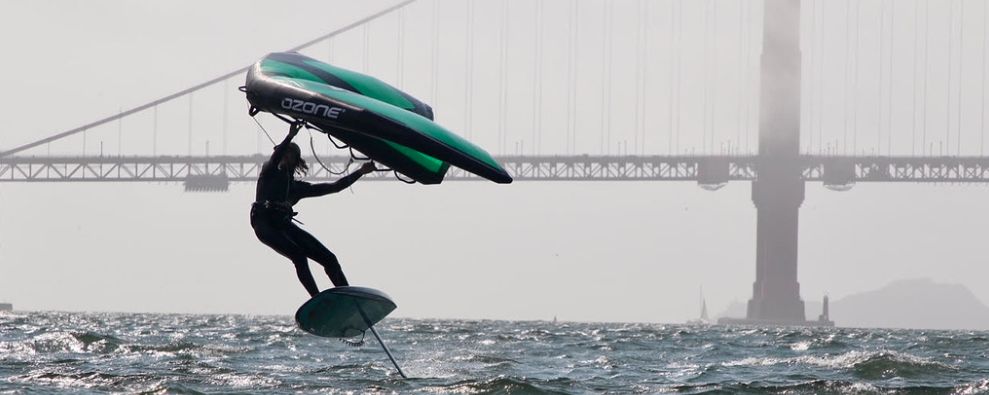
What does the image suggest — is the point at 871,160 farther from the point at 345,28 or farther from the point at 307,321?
the point at 307,321

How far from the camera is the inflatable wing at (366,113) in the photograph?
10609 mm

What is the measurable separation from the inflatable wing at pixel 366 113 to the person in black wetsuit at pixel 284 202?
279 millimetres

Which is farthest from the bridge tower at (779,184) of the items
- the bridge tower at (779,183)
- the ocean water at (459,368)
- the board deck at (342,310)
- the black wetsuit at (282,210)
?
the black wetsuit at (282,210)

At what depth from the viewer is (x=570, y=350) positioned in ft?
70.7

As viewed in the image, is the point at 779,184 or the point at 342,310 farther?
the point at 779,184

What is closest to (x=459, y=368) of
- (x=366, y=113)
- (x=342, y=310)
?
(x=342, y=310)

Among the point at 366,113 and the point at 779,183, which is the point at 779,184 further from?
the point at 366,113

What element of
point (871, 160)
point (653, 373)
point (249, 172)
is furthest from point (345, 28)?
point (653, 373)

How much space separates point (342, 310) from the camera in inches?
468

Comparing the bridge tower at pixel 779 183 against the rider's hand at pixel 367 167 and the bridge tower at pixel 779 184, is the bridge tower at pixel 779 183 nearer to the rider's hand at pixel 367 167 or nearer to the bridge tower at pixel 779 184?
the bridge tower at pixel 779 184

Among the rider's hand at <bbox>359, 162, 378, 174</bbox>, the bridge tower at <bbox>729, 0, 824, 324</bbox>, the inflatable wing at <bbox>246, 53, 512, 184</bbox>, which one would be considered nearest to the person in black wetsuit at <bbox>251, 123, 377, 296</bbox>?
the rider's hand at <bbox>359, 162, 378, 174</bbox>

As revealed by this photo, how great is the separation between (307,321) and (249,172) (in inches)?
2421

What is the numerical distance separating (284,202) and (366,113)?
107 centimetres

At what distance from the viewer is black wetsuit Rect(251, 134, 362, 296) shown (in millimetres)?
11305
